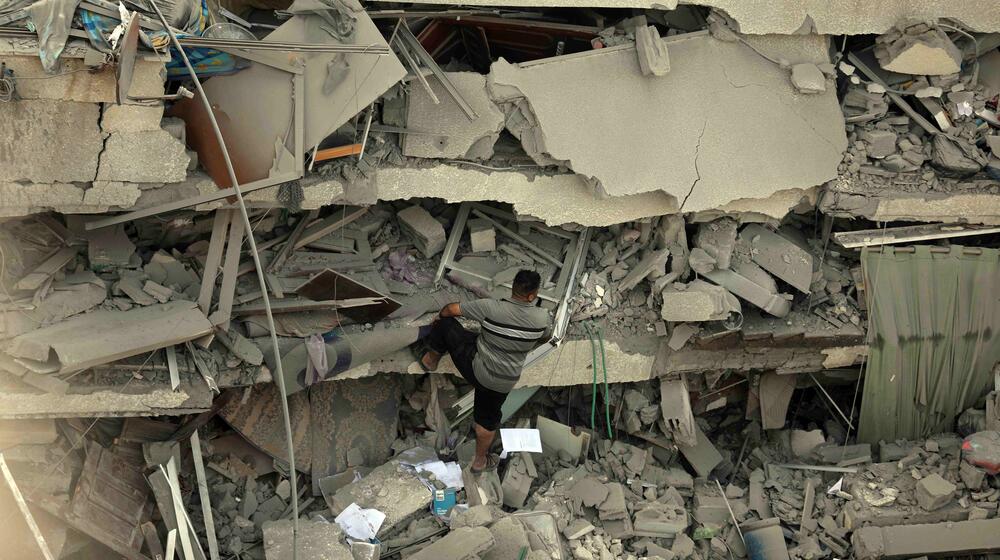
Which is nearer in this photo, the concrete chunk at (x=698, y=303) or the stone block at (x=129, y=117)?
the stone block at (x=129, y=117)

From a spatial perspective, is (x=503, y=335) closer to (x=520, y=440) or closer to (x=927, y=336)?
(x=520, y=440)

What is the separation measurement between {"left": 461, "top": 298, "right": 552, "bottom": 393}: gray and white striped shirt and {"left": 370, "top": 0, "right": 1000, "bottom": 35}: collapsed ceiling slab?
95.4 inches

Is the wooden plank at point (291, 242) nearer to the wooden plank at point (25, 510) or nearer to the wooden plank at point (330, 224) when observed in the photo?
the wooden plank at point (330, 224)

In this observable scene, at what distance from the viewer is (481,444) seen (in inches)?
340

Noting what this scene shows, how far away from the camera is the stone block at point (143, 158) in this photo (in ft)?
23.7

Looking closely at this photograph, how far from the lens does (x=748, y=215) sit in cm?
901

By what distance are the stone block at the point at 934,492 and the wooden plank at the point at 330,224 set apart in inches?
190

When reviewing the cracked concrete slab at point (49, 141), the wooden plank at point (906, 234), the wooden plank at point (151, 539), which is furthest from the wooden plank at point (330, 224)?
the wooden plank at point (906, 234)

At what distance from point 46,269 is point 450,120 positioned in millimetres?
2957

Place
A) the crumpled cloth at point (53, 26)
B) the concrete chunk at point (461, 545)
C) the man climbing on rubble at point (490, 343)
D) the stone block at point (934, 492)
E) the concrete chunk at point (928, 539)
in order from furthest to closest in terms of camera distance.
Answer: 1. the stone block at point (934, 492)
2. the concrete chunk at point (928, 539)
3. the man climbing on rubble at point (490, 343)
4. the concrete chunk at point (461, 545)
5. the crumpled cloth at point (53, 26)

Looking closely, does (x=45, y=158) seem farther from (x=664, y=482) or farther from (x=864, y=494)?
(x=864, y=494)

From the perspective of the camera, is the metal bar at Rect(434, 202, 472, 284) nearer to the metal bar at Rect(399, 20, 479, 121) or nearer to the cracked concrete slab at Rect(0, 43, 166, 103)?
the metal bar at Rect(399, 20, 479, 121)

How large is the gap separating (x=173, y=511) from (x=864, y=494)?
5.27m

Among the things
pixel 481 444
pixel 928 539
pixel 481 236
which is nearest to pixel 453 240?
pixel 481 236
